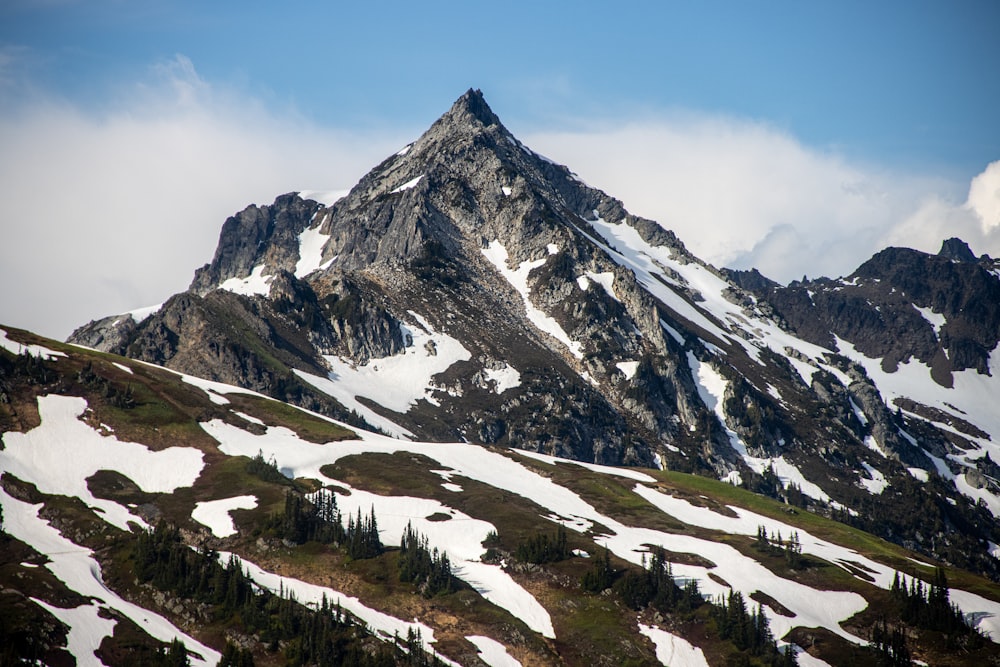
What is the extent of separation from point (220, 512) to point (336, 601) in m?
26.1

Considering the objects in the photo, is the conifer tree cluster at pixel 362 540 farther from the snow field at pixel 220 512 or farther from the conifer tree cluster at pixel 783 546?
the conifer tree cluster at pixel 783 546

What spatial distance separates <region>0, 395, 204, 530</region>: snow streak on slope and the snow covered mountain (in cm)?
31

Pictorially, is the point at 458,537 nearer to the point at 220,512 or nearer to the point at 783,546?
the point at 220,512

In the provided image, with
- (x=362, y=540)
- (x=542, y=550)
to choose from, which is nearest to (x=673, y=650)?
(x=542, y=550)

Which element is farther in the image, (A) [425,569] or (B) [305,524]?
(B) [305,524]

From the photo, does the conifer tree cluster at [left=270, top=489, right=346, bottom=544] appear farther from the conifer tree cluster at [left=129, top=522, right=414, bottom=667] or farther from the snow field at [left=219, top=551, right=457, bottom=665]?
the conifer tree cluster at [left=129, top=522, right=414, bottom=667]

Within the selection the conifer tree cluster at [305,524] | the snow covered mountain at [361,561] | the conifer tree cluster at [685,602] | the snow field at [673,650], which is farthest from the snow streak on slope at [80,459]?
the snow field at [673,650]

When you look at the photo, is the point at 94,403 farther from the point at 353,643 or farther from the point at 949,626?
the point at 949,626

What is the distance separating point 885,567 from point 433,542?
70353mm

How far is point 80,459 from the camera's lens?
129m

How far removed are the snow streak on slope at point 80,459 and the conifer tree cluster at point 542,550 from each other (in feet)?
159

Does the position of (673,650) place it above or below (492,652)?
above

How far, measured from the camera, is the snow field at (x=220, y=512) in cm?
11781

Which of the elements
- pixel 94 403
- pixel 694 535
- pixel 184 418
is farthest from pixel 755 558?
pixel 94 403
